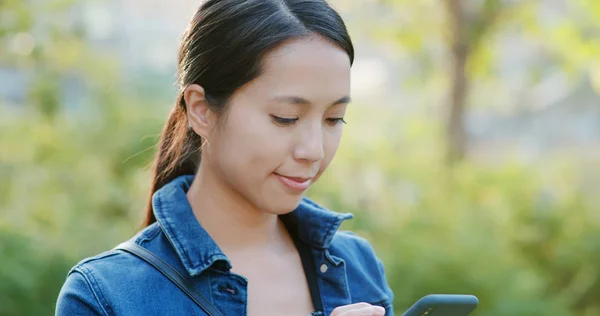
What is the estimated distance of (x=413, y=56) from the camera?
797cm

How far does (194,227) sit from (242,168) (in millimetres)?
170

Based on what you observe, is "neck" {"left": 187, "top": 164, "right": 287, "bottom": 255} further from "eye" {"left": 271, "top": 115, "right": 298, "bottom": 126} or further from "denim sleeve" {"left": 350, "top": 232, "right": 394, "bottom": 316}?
"denim sleeve" {"left": 350, "top": 232, "right": 394, "bottom": 316}

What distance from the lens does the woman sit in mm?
1661

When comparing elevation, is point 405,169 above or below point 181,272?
below

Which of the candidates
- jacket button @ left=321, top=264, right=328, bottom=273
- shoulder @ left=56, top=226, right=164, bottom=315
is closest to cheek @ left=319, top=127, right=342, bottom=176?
jacket button @ left=321, top=264, right=328, bottom=273

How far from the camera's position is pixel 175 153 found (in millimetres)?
1954

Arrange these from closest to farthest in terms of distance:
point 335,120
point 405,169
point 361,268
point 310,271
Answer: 1. point 335,120
2. point 310,271
3. point 361,268
4. point 405,169

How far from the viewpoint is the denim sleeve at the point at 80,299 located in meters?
1.61

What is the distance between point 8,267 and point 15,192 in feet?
4.88

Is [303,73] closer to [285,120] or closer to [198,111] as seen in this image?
[285,120]

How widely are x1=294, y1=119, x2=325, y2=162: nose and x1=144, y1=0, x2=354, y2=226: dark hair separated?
0.14 metres

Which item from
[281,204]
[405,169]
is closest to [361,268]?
[281,204]

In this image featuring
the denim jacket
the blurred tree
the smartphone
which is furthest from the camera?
the blurred tree

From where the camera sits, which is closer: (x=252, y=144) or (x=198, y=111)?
(x=252, y=144)
